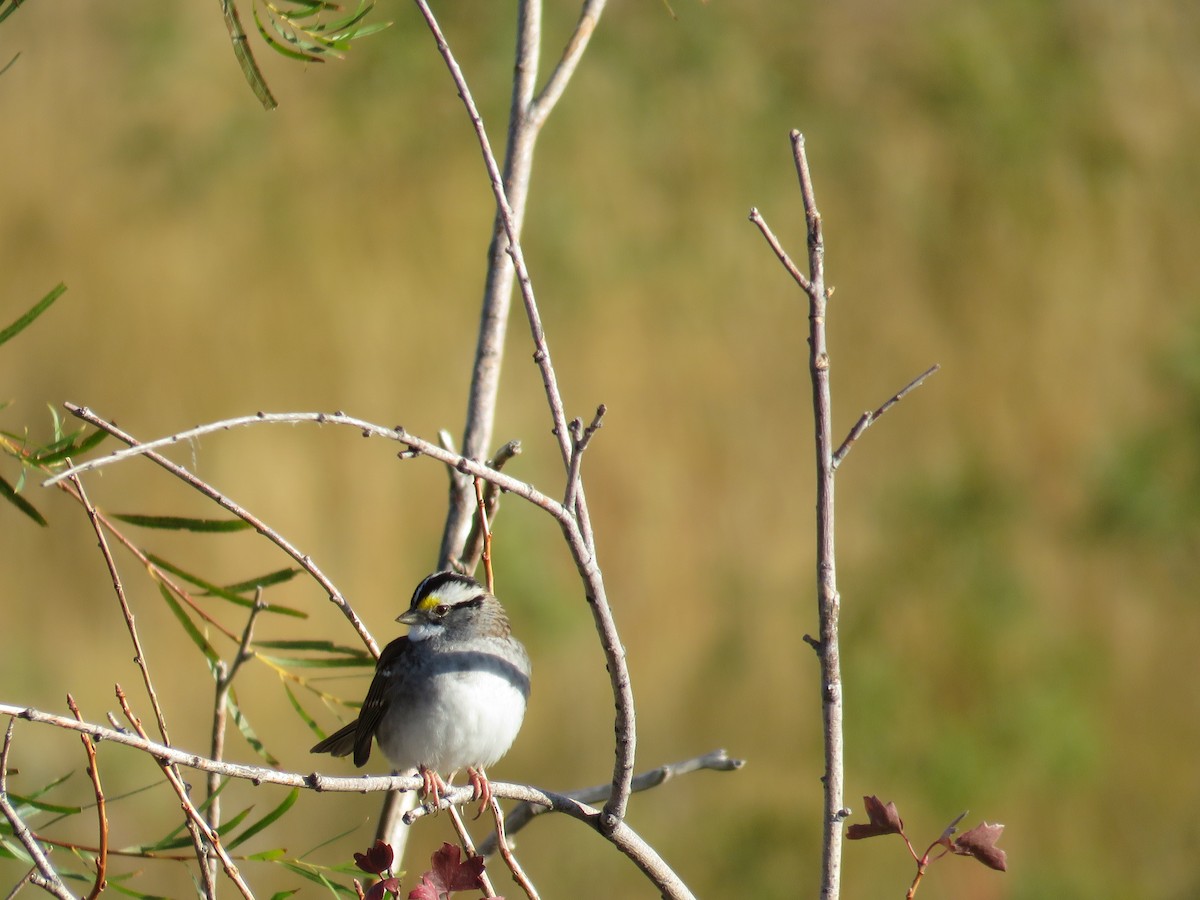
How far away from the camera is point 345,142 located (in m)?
9.12

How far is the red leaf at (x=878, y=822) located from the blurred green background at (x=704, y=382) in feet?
19.0

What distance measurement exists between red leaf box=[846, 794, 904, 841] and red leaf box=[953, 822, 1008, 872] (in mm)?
77

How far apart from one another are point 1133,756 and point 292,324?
611 cm

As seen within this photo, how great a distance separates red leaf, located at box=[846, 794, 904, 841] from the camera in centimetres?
159

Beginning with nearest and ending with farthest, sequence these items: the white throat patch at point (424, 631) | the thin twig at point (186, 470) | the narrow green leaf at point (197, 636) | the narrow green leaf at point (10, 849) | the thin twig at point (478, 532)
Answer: the thin twig at point (186, 470) < the narrow green leaf at point (10, 849) < the narrow green leaf at point (197, 636) < the thin twig at point (478, 532) < the white throat patch at point (424, 631)

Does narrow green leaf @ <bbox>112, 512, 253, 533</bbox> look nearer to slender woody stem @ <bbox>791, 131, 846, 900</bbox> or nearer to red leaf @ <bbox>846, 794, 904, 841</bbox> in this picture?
slender woody stem @ <bbox>791, 131, 846, 900</bbox>

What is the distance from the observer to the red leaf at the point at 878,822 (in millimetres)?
1595

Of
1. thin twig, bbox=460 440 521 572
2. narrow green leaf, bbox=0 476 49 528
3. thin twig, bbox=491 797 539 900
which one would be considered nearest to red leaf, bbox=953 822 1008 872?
thin twig, bbox=491 797 539 900

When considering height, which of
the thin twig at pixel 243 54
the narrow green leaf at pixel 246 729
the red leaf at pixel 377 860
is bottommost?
the red leaf at pixel 377 860

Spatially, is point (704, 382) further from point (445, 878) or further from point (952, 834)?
point (445, 878)

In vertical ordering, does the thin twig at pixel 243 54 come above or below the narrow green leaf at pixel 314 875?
above

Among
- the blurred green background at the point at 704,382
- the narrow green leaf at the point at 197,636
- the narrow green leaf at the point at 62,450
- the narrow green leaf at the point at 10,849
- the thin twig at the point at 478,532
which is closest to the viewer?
the narrow green leaf at the point at 10,849

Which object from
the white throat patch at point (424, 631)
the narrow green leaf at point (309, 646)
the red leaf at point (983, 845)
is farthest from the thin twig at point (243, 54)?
the white throat patch at point (424, 631)

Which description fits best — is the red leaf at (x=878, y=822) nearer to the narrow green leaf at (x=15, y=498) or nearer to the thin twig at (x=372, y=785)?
the thin twig at (x=372, y=785)
